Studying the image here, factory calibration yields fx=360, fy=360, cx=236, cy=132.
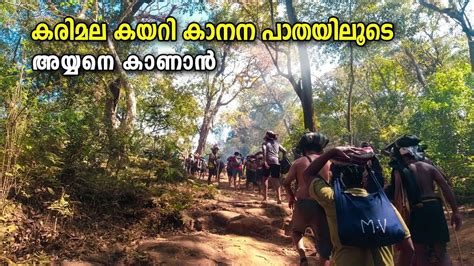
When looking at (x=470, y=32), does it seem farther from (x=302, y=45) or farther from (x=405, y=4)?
(x=302, y=45)

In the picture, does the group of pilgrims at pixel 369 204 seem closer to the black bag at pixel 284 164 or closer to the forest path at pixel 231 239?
the forest path at pixel 231 239

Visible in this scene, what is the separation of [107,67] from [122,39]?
2.45 meters

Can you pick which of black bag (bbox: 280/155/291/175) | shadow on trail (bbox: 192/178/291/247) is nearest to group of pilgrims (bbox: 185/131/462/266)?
shadow on trail (bbox: 192/178/291/247)

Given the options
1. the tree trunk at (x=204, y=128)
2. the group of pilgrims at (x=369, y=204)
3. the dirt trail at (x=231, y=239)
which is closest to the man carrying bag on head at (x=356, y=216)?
the group of pilgrims at (x=369, y=204)

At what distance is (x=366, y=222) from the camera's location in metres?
2.41

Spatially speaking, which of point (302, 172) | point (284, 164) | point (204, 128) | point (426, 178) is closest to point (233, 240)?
point (302, 172)

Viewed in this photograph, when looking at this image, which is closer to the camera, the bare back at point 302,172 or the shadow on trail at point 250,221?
the bare back at point 302,172

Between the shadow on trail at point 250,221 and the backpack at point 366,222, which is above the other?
the backpack at point 366,222

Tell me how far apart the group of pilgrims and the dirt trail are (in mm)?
1377

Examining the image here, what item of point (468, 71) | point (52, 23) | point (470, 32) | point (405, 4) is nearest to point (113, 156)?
point (52, 23)

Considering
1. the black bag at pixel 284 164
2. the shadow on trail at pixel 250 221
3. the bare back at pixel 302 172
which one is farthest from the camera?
the black bag at pixel 284 164

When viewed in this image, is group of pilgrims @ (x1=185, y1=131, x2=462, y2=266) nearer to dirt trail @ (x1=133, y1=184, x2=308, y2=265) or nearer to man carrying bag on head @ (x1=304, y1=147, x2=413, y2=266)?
man carrying bag on head @ (x1=304, y1=147, x2=413, y2=266)

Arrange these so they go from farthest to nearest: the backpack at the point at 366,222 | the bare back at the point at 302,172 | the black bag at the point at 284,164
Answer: the black bag at the point at 284,164 → the bare back at the point at 302,172 → the backpack at the point at 366,222

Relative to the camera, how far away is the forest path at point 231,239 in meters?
5.34
